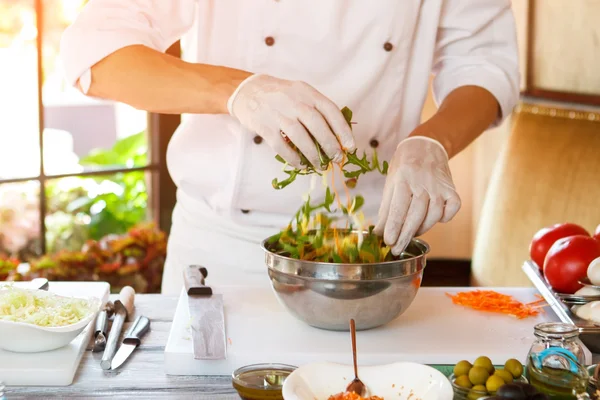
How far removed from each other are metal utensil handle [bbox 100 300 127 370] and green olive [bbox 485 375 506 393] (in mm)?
631

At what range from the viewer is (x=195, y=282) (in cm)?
168

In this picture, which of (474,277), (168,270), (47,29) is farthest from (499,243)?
(47,29)

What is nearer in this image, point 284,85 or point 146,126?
point 284,85

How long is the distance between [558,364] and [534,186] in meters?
1.81

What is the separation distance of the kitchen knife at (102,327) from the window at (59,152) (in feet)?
5.39

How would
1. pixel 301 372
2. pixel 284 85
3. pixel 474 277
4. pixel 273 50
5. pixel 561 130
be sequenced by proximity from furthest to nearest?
1. pixel 474 277
2. pixel 561 130
3. pixel 273 50
4. pixel 284 85
5. pixel 301 372

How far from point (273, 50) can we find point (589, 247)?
2.80 ft

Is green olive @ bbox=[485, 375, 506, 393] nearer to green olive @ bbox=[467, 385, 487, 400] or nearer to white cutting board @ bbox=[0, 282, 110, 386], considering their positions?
green olive @ bbox=[467, 385, 487, 400]

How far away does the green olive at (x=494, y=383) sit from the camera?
1151 mm

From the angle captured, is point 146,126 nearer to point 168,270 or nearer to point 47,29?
point 47,29

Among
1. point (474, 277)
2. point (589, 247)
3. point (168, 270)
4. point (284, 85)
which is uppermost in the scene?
point (284, 85)

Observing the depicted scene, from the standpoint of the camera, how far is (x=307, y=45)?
1.95m

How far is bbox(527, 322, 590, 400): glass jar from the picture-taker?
3.85 ft

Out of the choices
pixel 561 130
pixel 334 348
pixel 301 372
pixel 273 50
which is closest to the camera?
pixel 301 372
